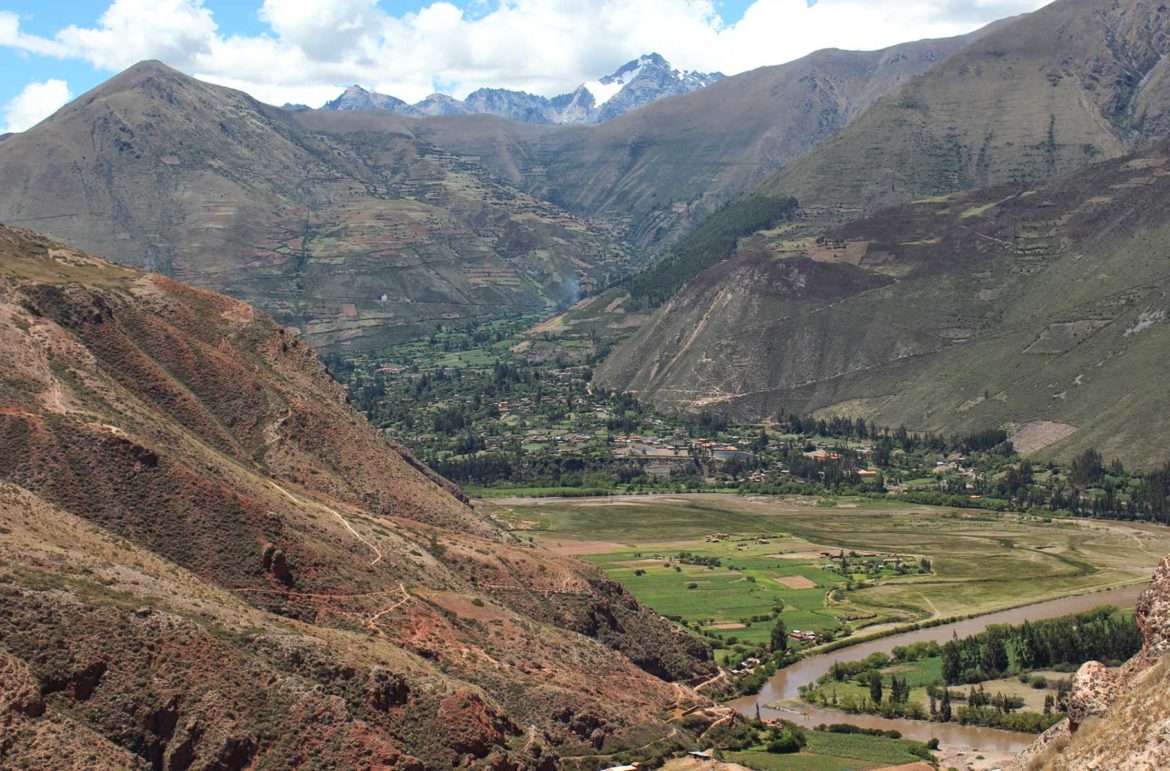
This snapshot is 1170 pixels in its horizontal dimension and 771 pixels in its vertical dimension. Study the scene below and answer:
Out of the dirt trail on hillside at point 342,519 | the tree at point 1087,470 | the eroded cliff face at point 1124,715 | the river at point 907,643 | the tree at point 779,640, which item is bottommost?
the river at point 907,643

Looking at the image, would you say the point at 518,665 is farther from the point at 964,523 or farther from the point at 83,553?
the point at 964,523

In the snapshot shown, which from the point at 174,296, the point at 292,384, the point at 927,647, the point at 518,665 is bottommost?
the point at 927,647

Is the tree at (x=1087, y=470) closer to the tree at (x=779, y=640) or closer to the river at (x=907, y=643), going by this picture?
the river at (x=907, y=643)

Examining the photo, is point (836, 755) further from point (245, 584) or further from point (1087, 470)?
point (1087, 470)

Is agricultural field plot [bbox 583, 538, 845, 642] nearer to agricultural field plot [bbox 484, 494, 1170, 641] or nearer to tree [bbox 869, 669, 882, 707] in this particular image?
agricultural field plot [bbox 484, 494, 1170, 641]

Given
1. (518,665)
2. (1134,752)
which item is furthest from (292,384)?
(1134,752)

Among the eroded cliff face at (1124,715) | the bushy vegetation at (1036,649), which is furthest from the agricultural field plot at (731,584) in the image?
the eroded cliff face at (1124,715)

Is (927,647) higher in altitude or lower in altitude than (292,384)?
lower
